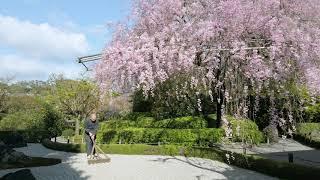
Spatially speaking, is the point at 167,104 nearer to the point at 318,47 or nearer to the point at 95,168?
the point at 95,168

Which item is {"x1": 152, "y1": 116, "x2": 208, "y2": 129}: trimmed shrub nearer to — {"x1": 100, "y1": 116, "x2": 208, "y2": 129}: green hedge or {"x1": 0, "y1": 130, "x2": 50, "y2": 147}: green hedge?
{"x1": 100, "y1": 116, "x2": 208, "y2": 129}: green hedge

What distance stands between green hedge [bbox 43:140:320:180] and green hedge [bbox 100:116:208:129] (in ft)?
14.2

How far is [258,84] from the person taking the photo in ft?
31.8

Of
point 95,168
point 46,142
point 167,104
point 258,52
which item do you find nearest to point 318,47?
point 258,52

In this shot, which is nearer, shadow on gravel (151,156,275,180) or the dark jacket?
shadow on gravel (151,156,275,180)

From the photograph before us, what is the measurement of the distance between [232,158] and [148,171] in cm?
297

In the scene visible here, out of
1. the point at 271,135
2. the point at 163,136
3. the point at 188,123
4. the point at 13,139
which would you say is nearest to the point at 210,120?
the point at 188,123

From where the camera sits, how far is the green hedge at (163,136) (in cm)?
2119

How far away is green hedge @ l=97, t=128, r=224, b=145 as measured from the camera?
834 inches

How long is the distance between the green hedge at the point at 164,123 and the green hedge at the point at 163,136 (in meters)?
1.91

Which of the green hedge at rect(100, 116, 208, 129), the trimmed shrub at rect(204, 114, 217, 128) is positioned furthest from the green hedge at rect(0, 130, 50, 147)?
the trimmed shrub at rect(204, 114, 217, 128)

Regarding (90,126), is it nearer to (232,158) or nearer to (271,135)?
(232,158)

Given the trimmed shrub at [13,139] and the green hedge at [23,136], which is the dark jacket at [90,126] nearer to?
the trimmed shrub at [13,139]

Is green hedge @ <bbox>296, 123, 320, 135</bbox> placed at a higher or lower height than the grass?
higher
